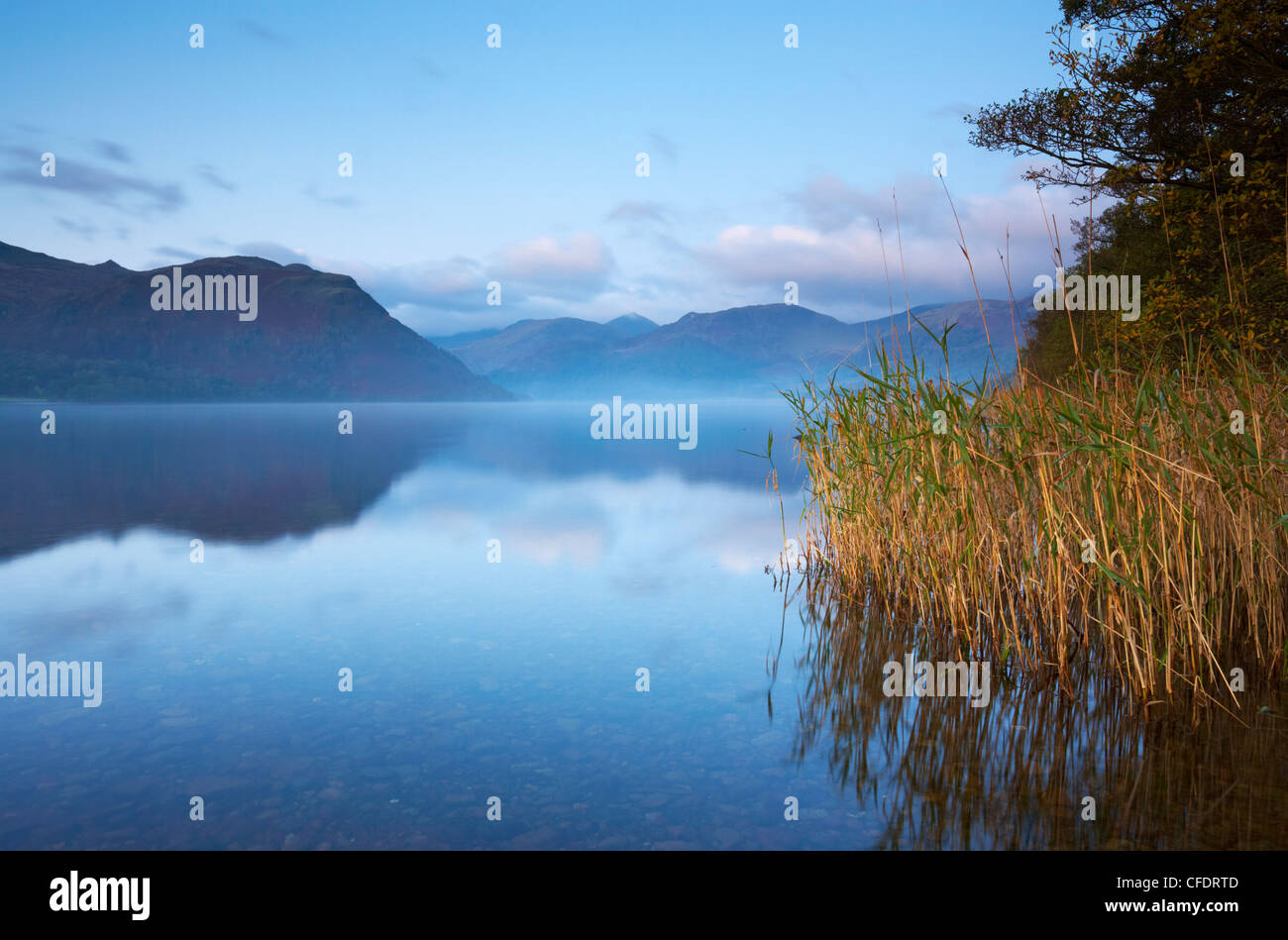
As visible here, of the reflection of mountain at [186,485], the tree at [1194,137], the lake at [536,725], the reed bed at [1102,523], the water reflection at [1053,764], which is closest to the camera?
the water reflection at [1053,764]

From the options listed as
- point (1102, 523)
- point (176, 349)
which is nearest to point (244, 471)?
point (1102, 523)

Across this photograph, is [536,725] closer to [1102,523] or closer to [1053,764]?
[1053,764]

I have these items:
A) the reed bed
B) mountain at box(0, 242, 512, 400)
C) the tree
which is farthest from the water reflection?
mountain at box(0, 242, 512, 400)

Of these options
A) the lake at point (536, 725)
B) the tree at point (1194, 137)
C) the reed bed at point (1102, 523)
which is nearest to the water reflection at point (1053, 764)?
the lake at point (536, 725)

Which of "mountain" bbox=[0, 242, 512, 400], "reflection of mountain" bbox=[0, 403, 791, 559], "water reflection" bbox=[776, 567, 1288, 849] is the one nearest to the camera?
"water reflection" bbox=[776, 567, 1288, 849]

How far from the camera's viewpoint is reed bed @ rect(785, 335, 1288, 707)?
4719mm

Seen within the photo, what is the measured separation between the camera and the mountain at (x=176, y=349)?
136625 mm

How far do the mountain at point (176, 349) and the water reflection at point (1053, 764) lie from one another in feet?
504

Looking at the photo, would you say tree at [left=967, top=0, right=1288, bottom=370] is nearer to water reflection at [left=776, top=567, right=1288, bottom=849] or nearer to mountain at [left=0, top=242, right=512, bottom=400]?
water reflection at [left=776, top=567, right=1288, bottom=849]

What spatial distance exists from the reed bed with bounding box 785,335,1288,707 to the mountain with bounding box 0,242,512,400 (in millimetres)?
152977

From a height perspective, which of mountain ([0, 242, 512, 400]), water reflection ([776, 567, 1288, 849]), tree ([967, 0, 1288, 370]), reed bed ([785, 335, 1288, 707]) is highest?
mountain ([0, 242, 512, 400])

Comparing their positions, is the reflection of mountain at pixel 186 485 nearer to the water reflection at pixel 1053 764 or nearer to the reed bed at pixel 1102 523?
the reed bed at pixel 1102 523
